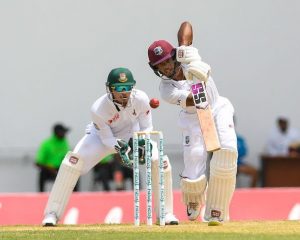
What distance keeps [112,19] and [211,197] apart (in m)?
5.97

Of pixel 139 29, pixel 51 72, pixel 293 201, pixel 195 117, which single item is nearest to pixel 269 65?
pixel 139 29

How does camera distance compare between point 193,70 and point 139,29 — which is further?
point 139,29

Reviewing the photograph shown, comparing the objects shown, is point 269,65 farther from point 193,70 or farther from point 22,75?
point 193,70

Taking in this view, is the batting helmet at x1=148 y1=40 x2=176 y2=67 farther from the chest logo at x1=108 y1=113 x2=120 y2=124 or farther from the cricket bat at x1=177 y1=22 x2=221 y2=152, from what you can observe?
the chest logo at x1=108 y1=113 x2=120 y2=124

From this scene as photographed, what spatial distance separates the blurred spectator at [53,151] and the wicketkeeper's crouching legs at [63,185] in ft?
15.9

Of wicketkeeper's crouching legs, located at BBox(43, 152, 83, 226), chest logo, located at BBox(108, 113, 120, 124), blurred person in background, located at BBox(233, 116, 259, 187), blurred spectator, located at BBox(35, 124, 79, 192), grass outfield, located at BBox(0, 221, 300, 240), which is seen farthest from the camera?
blurred person in background, located at BBox(233, 116, 259, 187)

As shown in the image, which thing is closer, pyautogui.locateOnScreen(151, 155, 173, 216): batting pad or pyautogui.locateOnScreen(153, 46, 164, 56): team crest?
pyautogui.locateOnScreen(153, 46, 164, 56): team crest

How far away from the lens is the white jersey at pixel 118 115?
367 inches

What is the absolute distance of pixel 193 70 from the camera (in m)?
9.05

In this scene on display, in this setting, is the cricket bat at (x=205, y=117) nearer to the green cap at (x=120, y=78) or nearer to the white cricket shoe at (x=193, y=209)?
the green cap at (x=120, y=78)

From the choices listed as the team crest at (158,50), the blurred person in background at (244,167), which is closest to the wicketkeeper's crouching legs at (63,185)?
the team crest at (158,50)

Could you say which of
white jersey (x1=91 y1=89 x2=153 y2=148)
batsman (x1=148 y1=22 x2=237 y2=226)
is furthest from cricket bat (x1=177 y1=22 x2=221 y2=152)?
white jersey (x1=91 y1=89 x2=153 y2=148)

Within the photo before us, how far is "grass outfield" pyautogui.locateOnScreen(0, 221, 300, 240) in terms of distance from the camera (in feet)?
27.1

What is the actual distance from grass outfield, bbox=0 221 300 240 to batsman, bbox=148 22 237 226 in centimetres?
35
